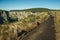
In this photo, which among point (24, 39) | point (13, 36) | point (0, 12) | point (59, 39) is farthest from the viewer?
point (0, 12)

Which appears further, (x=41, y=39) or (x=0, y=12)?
(x=0, y=12)

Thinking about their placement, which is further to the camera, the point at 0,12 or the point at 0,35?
the point at 0,12

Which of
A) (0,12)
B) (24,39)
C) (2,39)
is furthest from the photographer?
(0,12)

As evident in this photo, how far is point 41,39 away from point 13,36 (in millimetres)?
2901

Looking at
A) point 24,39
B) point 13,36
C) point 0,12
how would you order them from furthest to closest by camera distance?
point 0,12, point 24,39, point 13,36

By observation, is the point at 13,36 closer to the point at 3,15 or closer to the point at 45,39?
the point at 45,39

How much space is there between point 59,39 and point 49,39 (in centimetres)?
192

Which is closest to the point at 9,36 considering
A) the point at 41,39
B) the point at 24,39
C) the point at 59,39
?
the point at 24,39

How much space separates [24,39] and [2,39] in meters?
2.80

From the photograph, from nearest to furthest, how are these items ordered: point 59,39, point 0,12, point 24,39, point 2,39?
point 2,39 < point 24,39 < point 59,39 < point 0,12

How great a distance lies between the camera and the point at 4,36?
15281 mm

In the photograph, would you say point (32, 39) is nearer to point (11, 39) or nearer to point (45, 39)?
point (45, 39)

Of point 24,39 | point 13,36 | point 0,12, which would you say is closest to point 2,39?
point 13,36

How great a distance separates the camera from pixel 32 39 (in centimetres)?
1753
